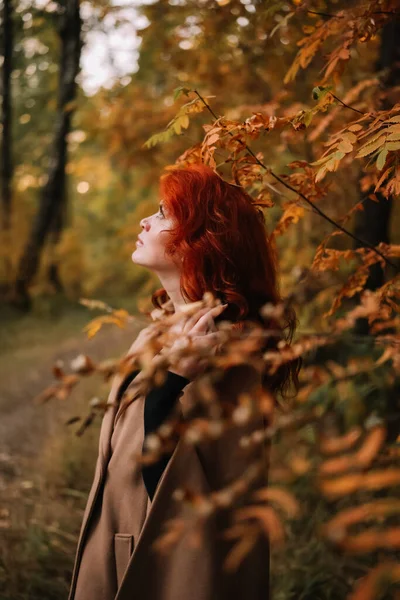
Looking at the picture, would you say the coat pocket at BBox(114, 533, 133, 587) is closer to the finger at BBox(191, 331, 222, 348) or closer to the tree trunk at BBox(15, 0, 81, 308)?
the finger at BBox(191, 331, 222, 348)

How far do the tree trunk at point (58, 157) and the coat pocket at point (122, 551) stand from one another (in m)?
8.72

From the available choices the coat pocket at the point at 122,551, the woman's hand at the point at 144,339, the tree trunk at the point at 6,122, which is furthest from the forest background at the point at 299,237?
the tree trunk at the point at 6,122

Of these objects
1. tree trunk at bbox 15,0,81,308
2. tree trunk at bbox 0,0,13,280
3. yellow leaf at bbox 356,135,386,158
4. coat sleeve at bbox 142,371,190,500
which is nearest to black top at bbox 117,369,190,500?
coat sleeve at bbox 142,371,190,500

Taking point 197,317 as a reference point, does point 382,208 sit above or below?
below

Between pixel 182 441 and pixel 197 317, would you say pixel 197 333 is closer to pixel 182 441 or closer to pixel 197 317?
pixel 197 317

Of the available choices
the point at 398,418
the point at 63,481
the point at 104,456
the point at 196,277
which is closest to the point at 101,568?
the point at 104,456

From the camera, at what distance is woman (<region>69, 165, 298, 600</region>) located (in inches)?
62.6

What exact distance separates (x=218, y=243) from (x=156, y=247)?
20 cm

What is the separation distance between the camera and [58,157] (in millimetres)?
10555

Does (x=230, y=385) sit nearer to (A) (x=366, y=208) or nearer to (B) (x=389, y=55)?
(A) (x=366, y=208)

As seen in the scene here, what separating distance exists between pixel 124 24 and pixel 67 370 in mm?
4728

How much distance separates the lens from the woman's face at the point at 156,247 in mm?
1822

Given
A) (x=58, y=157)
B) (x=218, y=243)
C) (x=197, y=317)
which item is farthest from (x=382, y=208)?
(x=58, y=157)

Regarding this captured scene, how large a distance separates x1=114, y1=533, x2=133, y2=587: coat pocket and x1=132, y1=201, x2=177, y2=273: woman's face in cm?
82
